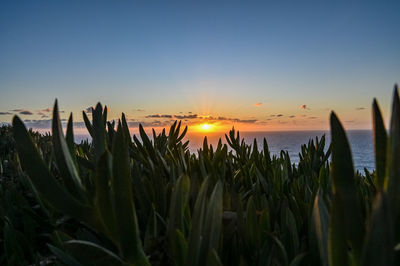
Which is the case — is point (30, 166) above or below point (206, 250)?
above

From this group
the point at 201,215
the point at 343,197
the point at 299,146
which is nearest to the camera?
the point at 343,197

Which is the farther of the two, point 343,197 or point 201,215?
point 201,215

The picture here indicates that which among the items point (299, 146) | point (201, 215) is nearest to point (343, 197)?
point (201, 215)

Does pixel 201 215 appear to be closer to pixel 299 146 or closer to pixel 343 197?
pixel 343 197

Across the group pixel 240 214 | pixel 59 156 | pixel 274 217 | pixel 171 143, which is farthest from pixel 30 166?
pixel 171 143

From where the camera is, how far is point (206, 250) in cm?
65

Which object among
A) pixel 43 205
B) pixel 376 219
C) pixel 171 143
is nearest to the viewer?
pixel 376 219

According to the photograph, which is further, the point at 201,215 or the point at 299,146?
the point at 299,146

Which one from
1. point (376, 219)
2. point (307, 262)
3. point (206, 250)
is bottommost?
point (307, 262)

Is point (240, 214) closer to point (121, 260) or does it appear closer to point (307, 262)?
point (307, 262)

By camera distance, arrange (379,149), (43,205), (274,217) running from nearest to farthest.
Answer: (379,149), (274,217), (43,205)

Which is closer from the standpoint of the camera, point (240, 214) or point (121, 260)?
point (121, 260)

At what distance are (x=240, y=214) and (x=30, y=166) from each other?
0.58 m

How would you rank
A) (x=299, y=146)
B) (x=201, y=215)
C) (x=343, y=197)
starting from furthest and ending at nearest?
1. (x=299, y=146)
2. (x=201, y=215)
3. (x=343, y=197)
